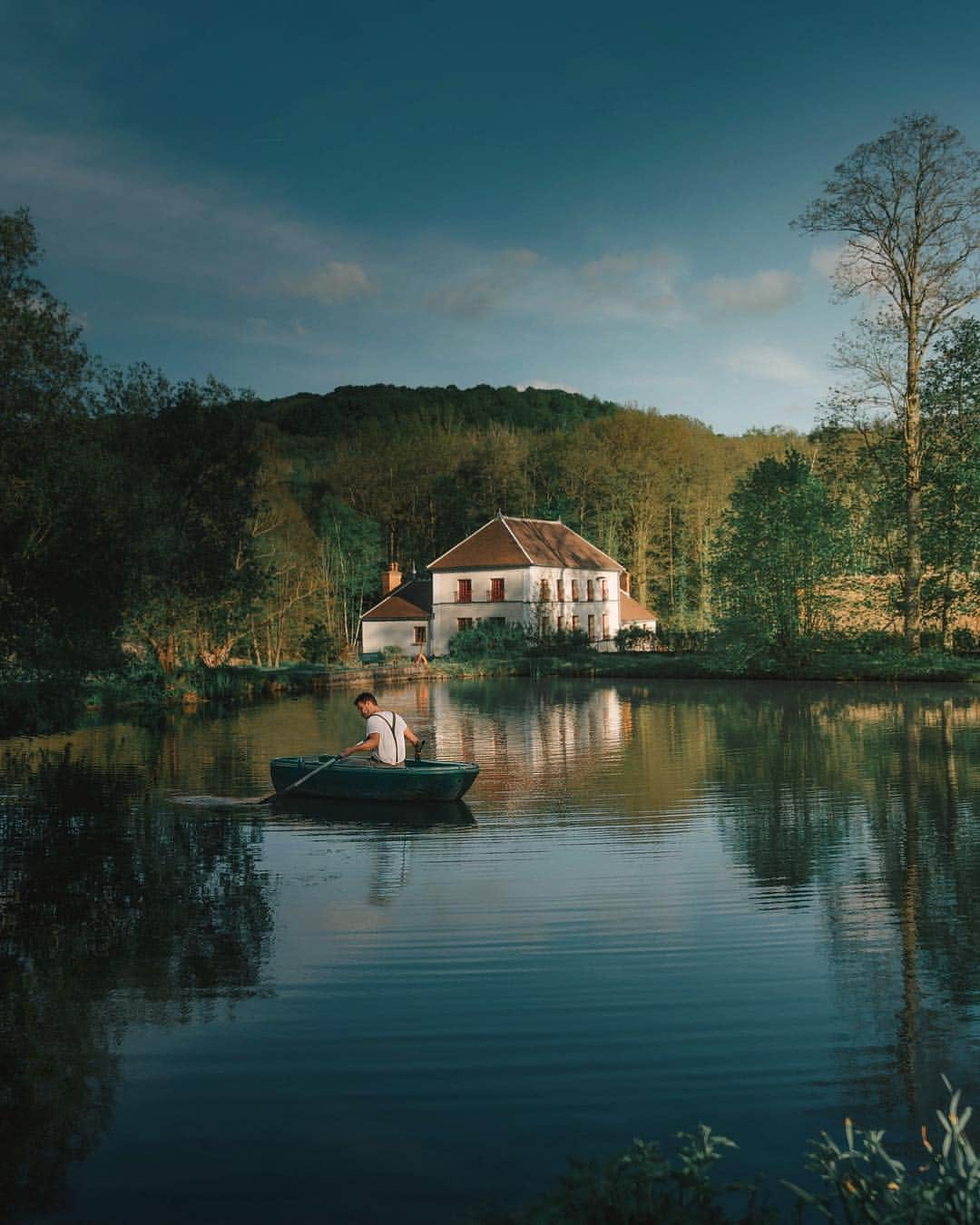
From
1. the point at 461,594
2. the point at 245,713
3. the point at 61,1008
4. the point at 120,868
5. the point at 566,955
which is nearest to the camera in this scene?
the point at 61,1008

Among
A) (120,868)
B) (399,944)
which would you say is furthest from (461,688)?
(399,944)

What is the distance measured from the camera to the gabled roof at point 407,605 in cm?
5959

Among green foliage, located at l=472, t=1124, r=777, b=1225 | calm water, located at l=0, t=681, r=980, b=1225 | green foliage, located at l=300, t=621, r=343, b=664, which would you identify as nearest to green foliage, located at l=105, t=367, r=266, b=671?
green foliage, located at l=300, t=621, r=343, b=664

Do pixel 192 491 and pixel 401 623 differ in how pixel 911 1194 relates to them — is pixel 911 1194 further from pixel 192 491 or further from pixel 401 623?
pixel 401 623

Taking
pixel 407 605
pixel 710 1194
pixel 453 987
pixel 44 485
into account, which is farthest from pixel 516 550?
pixel 710 1194

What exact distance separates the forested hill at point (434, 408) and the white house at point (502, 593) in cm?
3147

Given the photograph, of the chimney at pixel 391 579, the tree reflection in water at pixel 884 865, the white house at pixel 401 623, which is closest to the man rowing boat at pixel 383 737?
the tree reflection in water at pixel 884 865

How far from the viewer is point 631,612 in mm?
64875

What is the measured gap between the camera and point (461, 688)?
42031mm

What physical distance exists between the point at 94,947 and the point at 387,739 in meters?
6.38

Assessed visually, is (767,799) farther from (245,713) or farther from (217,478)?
(217,478)

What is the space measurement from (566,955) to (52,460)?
16.2m

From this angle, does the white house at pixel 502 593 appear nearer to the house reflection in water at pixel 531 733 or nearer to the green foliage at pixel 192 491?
the house reflection in water at pixel 531 733

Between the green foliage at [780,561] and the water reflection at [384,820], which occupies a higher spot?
the green foliage at [780,561]
